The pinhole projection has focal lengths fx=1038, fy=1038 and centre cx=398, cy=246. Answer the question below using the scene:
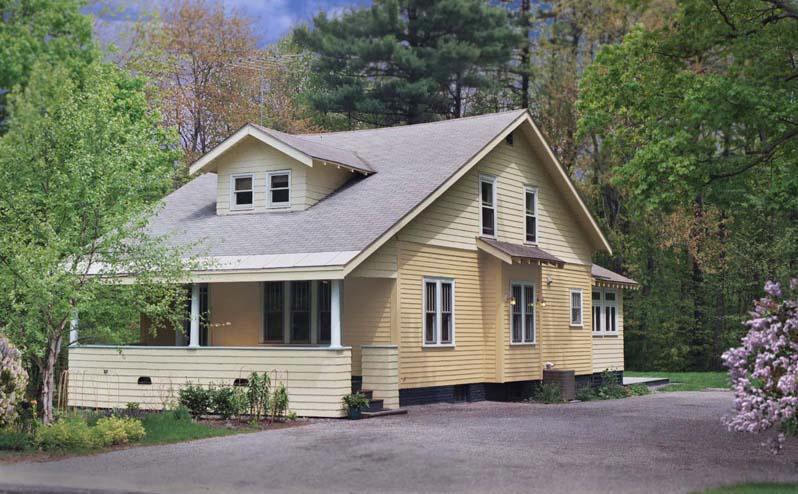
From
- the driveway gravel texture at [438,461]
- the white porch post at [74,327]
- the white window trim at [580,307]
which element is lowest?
the driveway gravel texture at [438,461]

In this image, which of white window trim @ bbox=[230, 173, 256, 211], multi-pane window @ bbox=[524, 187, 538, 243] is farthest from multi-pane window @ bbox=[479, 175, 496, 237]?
white window trim @ bbox=[230, 173, 256, 211]

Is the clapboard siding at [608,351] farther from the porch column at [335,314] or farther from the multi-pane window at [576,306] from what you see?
the porch column at [335,314]

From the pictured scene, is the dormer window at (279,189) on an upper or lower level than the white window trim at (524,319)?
upper

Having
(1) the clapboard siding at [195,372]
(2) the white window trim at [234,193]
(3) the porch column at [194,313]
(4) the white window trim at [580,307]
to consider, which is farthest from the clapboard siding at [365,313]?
(4) the white window trim at [580,307]

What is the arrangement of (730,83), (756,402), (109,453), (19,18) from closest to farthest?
(756,402), (109,453), (730,83), (19,18)

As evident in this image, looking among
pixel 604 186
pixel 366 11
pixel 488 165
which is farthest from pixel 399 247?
pixel 366 11

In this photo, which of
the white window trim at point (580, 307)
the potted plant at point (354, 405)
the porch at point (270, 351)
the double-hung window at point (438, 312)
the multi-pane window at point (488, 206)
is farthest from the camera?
the white window trim at point (580, 307)

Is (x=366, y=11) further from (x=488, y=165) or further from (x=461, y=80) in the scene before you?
(x=488, y=165)

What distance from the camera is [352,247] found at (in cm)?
1997

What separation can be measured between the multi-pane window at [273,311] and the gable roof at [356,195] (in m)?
1.55

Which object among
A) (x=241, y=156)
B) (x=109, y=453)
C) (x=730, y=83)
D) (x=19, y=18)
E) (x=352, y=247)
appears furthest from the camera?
(x=19, y=18)

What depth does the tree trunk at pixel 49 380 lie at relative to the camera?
16406 millimetres

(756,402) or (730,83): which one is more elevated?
(730,83)

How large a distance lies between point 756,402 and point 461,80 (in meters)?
35.3
